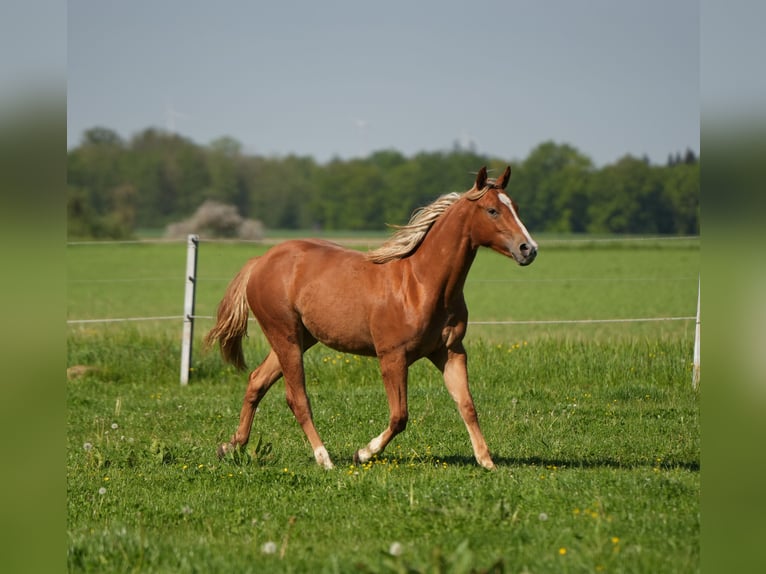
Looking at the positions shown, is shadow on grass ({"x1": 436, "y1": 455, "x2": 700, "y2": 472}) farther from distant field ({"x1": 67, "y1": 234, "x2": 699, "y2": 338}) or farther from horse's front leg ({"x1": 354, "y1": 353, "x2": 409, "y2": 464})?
distant field ({"x1": 67, "y1": 234, "x2": 699, "y2": 338})

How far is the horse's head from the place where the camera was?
246 inches

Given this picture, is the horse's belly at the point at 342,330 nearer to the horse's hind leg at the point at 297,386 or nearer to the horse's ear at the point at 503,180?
the horse's hind leg at the point at 297,386

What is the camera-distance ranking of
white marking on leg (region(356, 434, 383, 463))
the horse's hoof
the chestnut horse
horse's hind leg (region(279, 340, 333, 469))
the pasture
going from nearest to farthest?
1. the pasture
2. the chestnut horse
3. white marking on leg (region(356, 434, 383, 463))
4. horse's hind leg (region(279, 340, 333, 469))
5. the horse's hoof

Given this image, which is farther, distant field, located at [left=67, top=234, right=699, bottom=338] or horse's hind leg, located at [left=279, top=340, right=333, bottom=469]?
distant field, located at [left=67, top=234, right=699, bottom=338]

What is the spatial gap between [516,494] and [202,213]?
191ft

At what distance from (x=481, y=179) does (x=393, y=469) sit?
2.35 meters

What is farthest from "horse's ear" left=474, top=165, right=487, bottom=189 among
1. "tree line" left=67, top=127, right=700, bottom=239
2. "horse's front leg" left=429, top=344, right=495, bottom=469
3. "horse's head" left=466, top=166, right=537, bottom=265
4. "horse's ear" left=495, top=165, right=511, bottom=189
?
"tree line" left=67, top=127, right=700, bottom=239

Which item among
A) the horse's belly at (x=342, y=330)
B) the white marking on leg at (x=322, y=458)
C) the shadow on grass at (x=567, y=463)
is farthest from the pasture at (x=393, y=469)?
the horse's belly at (x=342, y=330)

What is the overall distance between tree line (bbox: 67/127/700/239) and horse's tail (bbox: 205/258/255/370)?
46.9m

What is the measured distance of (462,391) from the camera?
6.86m

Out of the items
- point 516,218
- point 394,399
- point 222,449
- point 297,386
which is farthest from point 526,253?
point 222,449

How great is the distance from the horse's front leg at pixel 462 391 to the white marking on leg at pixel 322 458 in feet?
3.75

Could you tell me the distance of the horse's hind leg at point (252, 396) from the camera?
7559 mm
